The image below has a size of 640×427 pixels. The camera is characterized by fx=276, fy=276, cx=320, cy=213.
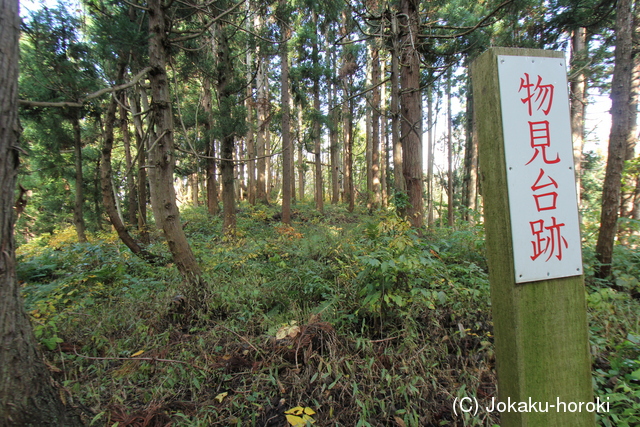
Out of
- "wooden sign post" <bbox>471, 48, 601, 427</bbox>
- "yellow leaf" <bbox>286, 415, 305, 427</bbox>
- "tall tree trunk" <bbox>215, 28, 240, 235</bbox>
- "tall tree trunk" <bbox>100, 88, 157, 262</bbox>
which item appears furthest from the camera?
"tall tree trunk" <bbox>215, 28, 240, 235</bbox>

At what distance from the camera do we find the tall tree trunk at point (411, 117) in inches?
215

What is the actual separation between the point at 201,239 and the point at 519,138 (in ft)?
26.8

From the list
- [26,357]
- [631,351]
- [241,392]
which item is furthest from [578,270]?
[26,357]

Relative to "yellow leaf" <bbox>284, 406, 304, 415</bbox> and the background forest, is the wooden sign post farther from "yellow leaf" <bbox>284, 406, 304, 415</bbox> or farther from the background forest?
"yellow leaf" <bbox>284, 406, 304, 415</bbox>

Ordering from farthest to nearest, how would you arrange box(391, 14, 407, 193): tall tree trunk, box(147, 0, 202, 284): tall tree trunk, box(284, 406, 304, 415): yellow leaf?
box(391, 14, 407, 193): tall tree trunk < box(147, 0, 202, 284): tall tree trunk < box(284, 406, 304, 415): yellow leaf

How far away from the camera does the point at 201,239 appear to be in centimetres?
807

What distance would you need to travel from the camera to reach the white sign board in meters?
1.26

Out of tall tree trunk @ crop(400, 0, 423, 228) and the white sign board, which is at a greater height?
tall tree trunk @ crop(400, 0, 423, 228)

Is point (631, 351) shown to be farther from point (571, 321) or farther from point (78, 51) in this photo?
point (78, 51)

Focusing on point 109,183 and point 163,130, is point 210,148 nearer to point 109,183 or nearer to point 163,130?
point 109,183

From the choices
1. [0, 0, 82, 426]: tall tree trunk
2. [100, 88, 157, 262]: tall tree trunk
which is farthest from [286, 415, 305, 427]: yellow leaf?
[100, 88, 157, 262]: tall tree trunk

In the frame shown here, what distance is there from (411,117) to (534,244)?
494cm

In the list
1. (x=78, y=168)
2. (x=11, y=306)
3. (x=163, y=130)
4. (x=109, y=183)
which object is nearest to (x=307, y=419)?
(x=11, y=306)

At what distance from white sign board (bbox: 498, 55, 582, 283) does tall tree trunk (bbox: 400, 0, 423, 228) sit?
4.17 meters
